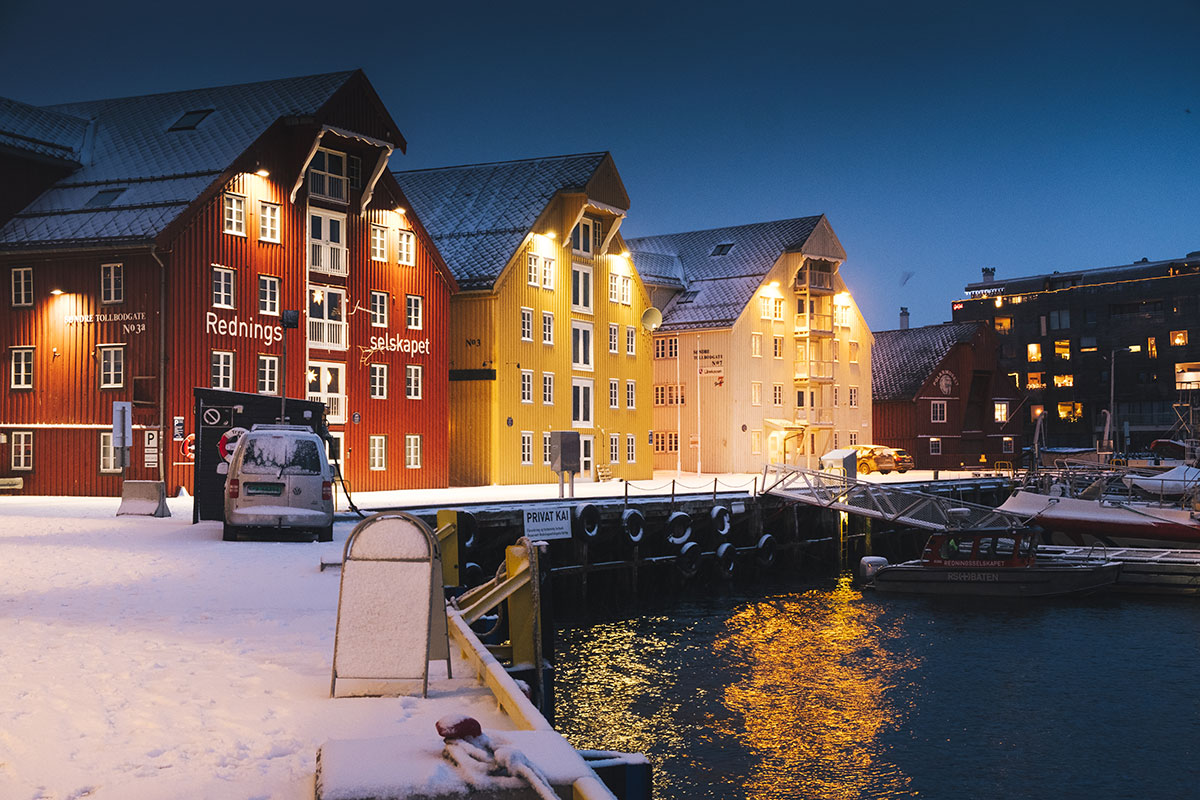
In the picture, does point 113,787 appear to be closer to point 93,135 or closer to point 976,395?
point 93,135

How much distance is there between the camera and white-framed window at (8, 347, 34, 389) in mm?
40969

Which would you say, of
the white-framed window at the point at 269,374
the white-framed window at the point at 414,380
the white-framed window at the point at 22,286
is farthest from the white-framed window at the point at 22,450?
the white-framed window at the point at 414,380

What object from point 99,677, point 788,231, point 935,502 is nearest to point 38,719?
point 99,677

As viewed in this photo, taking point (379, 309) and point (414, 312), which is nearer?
point (379, 309)

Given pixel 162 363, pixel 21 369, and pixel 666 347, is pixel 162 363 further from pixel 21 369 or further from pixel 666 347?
pixel 666 347

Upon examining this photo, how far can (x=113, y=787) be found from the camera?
Answer: 7.32m

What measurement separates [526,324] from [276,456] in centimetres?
2846

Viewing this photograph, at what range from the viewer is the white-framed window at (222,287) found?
39.8 meters

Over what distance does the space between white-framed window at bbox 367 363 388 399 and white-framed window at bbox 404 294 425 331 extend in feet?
7.43

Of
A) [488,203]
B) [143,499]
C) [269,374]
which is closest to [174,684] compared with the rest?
[143,499]

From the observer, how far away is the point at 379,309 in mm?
45906

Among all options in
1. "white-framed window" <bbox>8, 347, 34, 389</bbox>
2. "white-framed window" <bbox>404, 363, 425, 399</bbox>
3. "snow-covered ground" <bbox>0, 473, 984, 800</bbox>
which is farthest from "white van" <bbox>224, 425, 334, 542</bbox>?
"white-framed window" <bbox>404, 363, 425, 399</bbox>

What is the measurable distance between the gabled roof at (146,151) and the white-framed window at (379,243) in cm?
558

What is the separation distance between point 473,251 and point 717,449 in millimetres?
20317
